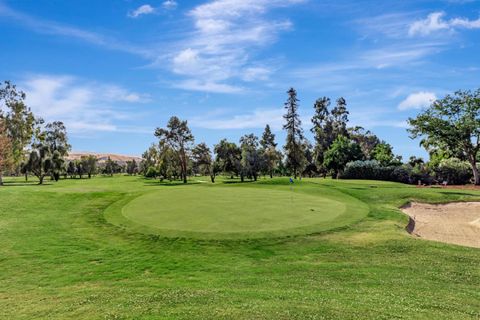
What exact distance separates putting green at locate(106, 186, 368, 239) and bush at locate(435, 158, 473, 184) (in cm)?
Answer: 4112

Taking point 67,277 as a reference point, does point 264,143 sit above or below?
above

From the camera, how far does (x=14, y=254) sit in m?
16.5

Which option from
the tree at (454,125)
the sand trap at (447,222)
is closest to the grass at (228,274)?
the sand trap at (447,222)

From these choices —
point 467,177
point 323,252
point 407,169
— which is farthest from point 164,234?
point 467,177

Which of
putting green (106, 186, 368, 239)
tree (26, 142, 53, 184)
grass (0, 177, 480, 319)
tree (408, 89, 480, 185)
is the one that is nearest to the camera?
grass (0, 177, 480, 319)

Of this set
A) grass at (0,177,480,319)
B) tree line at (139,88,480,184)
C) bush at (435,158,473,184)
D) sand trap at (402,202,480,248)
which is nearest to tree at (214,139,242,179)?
tree line at (139,88,480,184)

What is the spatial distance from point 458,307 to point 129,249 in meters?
14.2

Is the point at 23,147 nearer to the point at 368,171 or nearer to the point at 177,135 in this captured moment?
the point at 177,135

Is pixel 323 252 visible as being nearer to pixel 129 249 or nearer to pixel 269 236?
pixel 269 236

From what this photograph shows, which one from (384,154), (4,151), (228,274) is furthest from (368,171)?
(4,151)

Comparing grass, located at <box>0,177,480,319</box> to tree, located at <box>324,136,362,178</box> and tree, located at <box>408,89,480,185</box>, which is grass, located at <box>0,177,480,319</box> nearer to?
tree, located at <box>408,89,480,185</box>

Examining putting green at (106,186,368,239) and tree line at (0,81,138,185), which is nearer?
putting green at (106,186,368,239)

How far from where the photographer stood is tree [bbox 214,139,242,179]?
6731cm

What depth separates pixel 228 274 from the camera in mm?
13930
